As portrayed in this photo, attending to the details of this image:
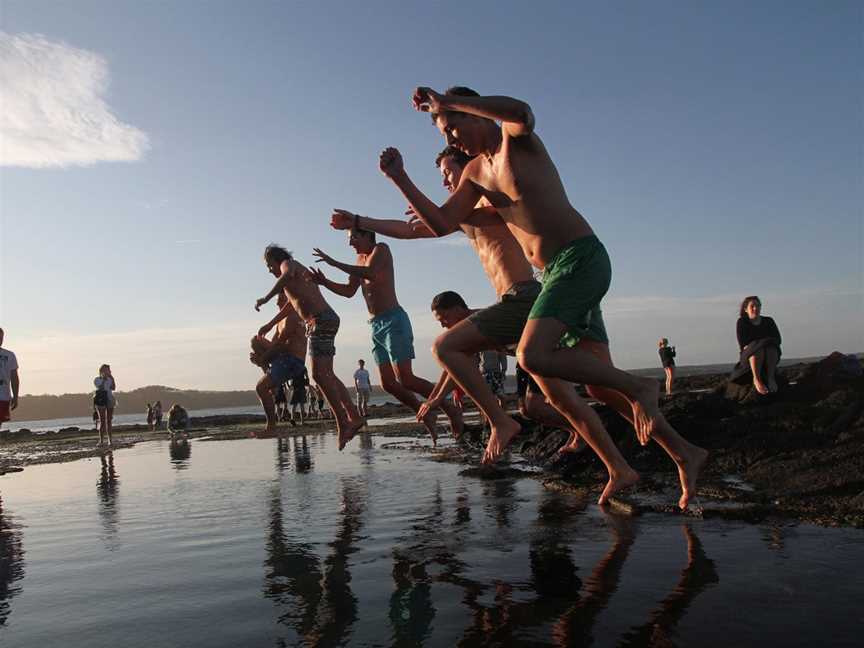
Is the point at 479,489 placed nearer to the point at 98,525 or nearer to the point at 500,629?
the point at 98,525

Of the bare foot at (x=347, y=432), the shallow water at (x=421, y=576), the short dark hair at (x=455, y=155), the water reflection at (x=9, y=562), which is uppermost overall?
the short dark hair at (x=455, y=155)

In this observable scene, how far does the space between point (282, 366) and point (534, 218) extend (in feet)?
21.0

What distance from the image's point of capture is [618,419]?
700 centimetres

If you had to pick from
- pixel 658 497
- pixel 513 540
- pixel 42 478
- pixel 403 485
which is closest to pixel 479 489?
pixel 403 485

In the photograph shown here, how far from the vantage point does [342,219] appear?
4715 millimetres

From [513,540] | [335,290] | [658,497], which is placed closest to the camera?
[513,540]

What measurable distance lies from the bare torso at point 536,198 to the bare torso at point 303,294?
4.62 meters

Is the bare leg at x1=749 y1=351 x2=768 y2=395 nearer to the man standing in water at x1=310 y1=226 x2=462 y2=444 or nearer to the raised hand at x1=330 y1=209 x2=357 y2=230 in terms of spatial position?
the man standing in water at x1=310 y1=226 x2=462 y2=444

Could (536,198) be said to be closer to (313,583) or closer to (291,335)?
(313,583)

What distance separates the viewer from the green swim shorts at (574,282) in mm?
3866

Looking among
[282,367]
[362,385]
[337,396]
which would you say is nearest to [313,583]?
[337,396]

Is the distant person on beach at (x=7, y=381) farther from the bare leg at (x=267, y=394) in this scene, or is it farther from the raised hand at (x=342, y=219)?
the raised hand at (x=342, y=219)

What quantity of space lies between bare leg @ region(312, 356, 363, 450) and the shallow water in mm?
2894

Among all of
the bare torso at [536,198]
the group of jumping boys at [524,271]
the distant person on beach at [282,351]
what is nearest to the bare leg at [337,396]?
the distant person on beach at [282,351]
